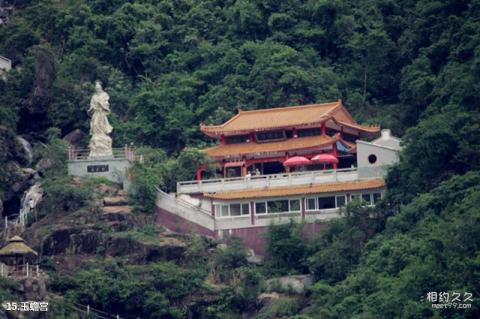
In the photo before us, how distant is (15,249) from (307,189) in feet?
49.3

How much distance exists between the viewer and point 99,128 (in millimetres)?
93188

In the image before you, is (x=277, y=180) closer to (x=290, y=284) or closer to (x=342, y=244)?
(x=342, y=244)

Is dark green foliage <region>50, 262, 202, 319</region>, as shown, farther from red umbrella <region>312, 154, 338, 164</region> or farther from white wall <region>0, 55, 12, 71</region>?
white wall <region>0, 55, 12, 71</region>

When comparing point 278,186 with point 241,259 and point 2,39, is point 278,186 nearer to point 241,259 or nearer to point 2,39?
point 241,259

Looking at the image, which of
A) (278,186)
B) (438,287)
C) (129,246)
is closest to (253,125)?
(278,186)

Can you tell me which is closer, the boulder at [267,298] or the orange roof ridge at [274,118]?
the boulder at [267,298]

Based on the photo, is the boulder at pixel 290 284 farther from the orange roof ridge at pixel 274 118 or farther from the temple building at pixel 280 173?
the orange roof ridge at pixel 274 118

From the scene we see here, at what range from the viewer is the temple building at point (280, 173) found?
90.8 metres

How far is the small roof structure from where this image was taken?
3229 inches

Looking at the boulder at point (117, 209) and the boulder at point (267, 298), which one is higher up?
the boulder at point (117, 209)

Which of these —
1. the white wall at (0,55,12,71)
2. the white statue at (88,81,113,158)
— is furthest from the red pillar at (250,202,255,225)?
the white wall at (0,55,12,71)

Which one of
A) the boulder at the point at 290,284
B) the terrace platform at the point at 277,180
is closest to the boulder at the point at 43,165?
the terrace platform at the point at 277,180

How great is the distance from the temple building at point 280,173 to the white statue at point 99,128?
3728mm

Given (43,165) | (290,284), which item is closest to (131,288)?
(290,284)
